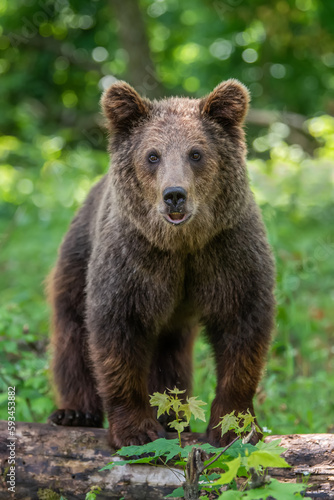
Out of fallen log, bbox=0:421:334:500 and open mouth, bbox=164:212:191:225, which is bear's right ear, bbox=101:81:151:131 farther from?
fallen log, bbox=0:421:334:500

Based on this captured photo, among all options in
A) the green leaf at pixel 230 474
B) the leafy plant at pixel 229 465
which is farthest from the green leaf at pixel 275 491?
the green leaf at pixel 230 474

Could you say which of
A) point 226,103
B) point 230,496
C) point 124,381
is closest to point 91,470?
point 124,381

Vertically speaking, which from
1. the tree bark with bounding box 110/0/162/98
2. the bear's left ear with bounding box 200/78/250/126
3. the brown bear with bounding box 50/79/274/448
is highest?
the tree bark with bounding box 110/0/162/98

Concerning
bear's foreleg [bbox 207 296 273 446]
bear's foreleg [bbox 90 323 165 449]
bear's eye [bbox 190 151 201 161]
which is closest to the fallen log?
bear's foreleg [bbox 90 323 165 449]

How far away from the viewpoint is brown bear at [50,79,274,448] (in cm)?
411

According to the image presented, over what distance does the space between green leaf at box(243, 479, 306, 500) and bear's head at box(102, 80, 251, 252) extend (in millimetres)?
1629

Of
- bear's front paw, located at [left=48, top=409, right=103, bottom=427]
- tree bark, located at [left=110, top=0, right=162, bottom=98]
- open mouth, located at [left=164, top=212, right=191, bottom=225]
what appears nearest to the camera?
open mouth, located at [left=164, top=212, right=191, bottom=225]

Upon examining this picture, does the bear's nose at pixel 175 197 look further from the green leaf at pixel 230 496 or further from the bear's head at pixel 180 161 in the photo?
the green leaf at pixel 230 496

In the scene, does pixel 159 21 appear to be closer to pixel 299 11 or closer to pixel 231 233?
pixel 299 11

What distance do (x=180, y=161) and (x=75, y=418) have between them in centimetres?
220

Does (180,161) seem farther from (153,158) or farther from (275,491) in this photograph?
(275,491)

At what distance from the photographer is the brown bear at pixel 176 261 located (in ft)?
13.5

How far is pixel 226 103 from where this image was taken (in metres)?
4.28

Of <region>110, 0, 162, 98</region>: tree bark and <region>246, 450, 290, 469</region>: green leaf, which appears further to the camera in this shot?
<region>110, 0, 162, 98</region>: tree bark
